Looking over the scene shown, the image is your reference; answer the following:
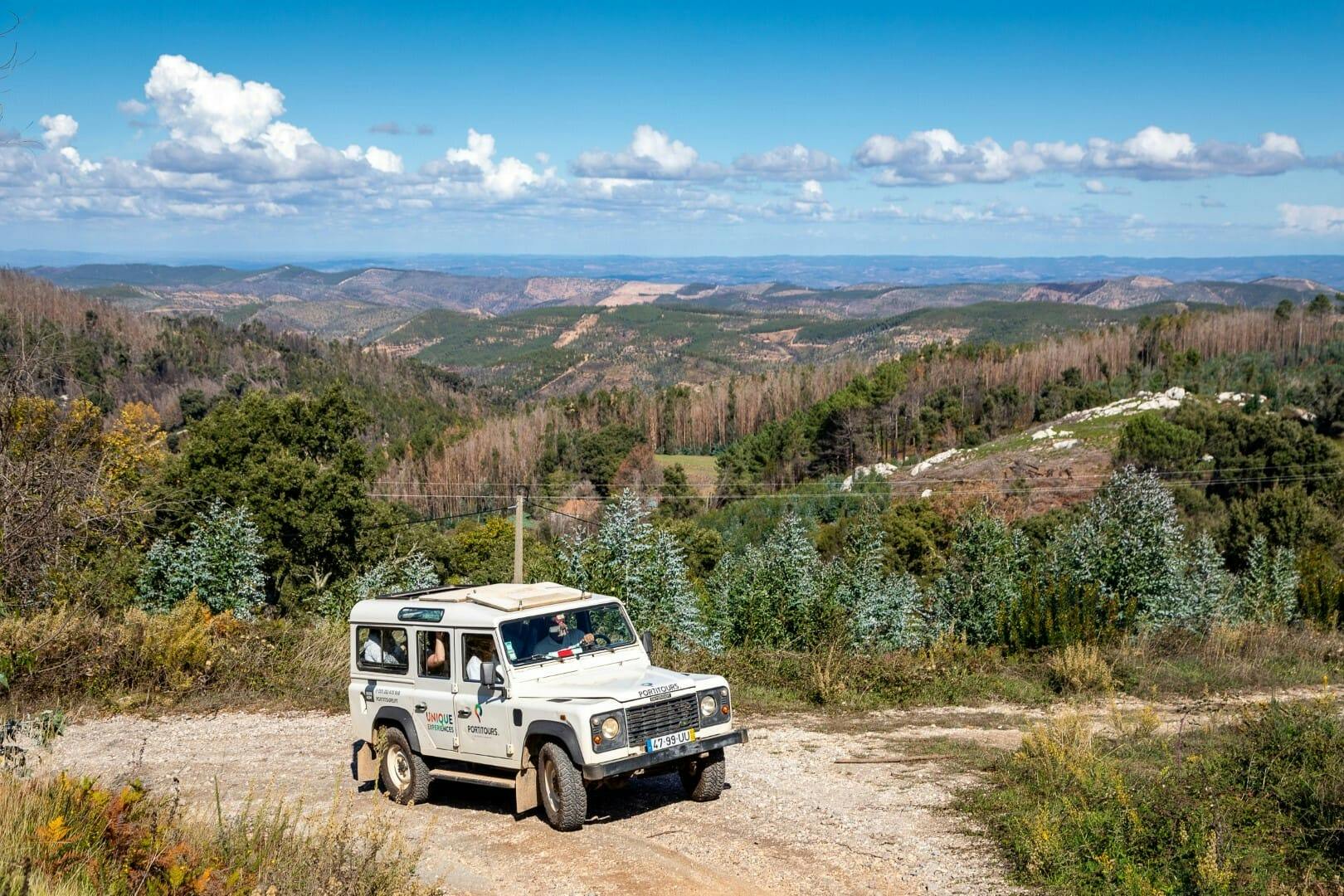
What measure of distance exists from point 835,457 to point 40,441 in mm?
118343

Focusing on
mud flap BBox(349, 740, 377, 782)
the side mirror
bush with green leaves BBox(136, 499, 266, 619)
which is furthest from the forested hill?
the side mirror

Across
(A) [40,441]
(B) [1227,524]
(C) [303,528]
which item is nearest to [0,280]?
(C) [303,528]

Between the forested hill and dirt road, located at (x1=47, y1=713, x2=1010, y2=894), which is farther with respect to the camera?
the forested hill

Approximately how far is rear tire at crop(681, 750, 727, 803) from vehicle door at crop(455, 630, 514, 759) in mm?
1808

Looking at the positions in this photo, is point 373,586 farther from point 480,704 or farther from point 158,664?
point 480,704

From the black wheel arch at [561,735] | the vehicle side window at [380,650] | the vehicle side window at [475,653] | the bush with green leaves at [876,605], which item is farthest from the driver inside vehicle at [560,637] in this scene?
the bush with green leaves at [876,605]

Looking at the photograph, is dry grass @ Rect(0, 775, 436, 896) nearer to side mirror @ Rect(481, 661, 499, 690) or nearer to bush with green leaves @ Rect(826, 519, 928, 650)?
side mirror @ Rect(481, 661, 499, 690)

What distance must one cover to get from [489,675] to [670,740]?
1887mm

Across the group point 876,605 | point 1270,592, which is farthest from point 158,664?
point 1270,592

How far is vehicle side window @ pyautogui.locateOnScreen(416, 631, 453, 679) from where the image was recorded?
442 inches

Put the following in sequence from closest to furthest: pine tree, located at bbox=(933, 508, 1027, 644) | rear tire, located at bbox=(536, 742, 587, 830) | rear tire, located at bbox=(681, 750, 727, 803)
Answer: rear tire, located at bbox=(536, 742, 587, 830)
rear tire, located at bbox=(681, 750, 727, 803)
pine tree, located at bbox=(933, 508, 1027, 644)

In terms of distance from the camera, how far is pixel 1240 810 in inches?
348

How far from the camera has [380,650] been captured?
11906 millimetres

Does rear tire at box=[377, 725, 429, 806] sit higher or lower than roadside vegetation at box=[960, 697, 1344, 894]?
lower
